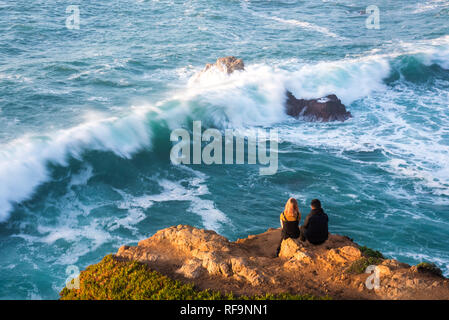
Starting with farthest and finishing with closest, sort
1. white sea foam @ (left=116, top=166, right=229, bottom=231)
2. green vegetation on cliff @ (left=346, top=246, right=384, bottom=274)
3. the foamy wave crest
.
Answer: the foamy wave crest
white sea foam @ (left=116, top=166, right=229, bottom=231)
green vegetation on cliff @ (left=346, top=246, right=384, bottom=274)

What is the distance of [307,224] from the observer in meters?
9.81

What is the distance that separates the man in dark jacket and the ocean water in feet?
13.1

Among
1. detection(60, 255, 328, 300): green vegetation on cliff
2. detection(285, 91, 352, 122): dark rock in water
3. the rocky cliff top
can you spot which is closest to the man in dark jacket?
the rocky cliff top

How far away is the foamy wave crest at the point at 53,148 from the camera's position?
1584cm

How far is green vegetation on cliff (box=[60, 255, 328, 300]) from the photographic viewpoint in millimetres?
7910

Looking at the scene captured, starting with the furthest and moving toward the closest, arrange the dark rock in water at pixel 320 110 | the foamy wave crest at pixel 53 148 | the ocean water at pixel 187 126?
the dark rock in water at pixel 320 110
the foamy wave crest at pixel 53 148
the ocean water at pixel 187 126

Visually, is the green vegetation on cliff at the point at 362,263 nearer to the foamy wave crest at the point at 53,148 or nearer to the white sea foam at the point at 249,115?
the white sea foam at the point at 249,115

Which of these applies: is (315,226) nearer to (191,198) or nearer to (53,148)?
(191,198)

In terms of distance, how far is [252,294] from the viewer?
26.6 feet

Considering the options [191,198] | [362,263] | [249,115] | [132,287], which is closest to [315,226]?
[362,263]

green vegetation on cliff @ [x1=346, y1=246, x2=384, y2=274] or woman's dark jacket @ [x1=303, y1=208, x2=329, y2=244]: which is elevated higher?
woman's dark jacket @ [x1=303, y1=208, x2=329, y2=244]

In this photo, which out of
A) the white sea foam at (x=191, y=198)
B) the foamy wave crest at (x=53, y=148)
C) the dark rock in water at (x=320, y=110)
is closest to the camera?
the white sea foam at (x=191, y=198)

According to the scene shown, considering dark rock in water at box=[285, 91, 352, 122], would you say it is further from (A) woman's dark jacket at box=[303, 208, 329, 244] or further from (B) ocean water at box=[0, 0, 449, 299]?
(A) woman's dark jacket at box=[303, 208, 329, 244]

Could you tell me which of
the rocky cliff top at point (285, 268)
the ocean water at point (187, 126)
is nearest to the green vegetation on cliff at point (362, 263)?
the rocky cliff top at point (285, 268)
